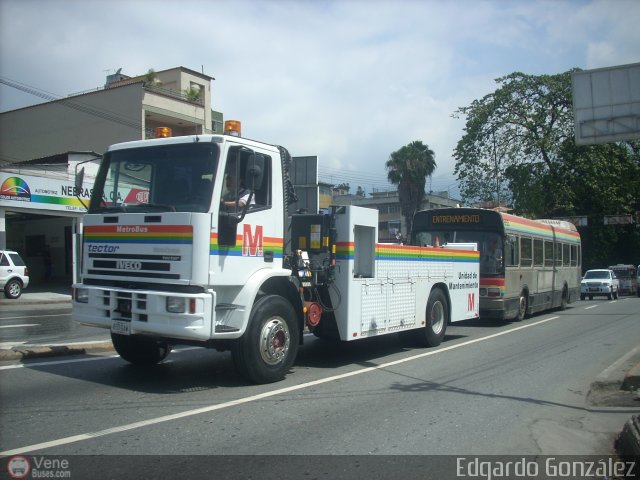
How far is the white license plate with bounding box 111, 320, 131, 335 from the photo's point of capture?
696cm

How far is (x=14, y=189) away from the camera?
22641 mm

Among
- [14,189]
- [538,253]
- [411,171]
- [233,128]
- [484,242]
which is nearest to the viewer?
[233,128]

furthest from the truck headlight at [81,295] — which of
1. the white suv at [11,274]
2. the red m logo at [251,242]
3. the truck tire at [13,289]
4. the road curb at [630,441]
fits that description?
the truck tire at [13,289]

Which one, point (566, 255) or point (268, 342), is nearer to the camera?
point (268, 342)

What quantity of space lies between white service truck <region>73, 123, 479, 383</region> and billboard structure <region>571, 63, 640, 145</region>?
421 cm

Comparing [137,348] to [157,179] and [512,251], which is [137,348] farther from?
[512,251]

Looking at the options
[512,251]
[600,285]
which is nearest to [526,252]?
[512,251]

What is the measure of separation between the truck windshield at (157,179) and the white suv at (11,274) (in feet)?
54.6

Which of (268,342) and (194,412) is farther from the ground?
(268,342)

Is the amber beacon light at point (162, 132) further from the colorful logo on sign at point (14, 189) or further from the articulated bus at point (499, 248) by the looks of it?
the colorful logo on sign at point (14, 189)

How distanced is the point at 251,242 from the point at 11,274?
1821 centimetres

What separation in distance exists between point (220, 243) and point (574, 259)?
20156 millimetres

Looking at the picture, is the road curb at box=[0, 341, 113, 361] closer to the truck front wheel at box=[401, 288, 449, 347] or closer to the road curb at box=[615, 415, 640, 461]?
the truck front wheel at box=[401, 288, 449, 347]

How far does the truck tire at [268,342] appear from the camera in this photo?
729 centimetres
